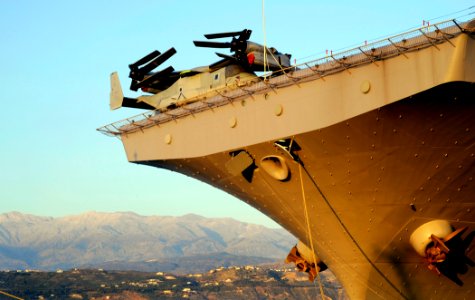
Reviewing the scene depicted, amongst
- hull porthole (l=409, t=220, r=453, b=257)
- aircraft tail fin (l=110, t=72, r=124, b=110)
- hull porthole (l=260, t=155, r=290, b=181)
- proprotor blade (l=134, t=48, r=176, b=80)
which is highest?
proprotor blade (l=134, t=48, r=176, b=80)

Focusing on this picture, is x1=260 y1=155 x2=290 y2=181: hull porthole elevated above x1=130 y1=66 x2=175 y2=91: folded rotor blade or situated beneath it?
situated beneath

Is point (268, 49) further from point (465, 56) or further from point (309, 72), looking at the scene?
point (465, 56)

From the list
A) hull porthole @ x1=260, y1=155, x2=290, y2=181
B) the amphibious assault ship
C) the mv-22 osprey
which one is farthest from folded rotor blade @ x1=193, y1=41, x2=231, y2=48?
hull porthole @ x1=260, y1=155, x2=290, y2=181

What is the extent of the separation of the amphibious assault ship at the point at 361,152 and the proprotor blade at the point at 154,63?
1210 mm

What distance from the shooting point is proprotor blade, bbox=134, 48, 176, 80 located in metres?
16.7

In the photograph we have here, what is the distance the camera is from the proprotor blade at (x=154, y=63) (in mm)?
16703

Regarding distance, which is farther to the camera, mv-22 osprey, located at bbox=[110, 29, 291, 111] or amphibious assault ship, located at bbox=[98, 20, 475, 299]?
mv-22 osprey, located at bbox=[110, 29, 291, 111]

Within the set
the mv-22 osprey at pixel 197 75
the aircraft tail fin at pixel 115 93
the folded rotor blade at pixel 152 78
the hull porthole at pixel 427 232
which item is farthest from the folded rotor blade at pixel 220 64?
the hull porthole at pixel 427 232

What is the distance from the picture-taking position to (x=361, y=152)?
1248cm

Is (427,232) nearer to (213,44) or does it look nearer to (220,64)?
(220,64)

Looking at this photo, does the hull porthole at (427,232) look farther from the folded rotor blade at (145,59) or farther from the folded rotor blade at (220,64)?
the folded rotor blade at (145,59)

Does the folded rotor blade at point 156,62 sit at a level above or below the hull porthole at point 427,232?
above

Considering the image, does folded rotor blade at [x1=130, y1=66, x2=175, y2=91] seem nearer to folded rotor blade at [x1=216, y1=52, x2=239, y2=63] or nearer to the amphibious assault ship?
the amphibious assault ship

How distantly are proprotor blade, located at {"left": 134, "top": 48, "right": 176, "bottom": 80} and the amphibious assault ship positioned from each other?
121cm
